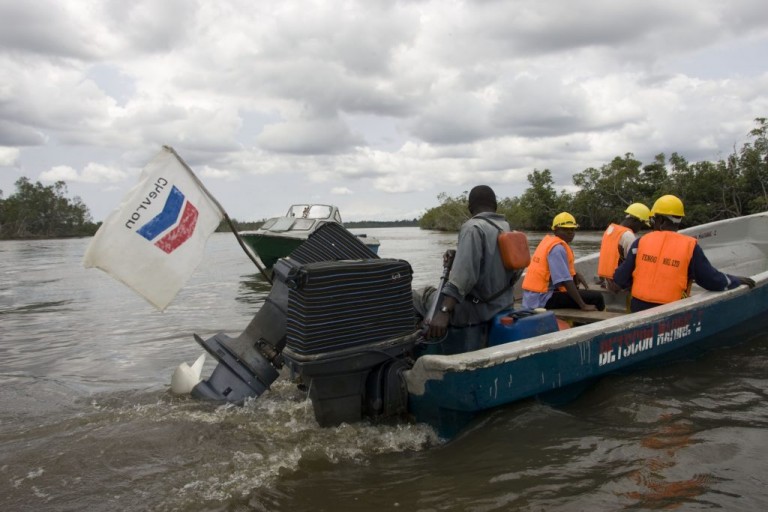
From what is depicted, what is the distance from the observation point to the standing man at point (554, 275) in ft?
17.6

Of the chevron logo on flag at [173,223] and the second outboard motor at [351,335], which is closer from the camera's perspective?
the second outboard motor at [351,335]

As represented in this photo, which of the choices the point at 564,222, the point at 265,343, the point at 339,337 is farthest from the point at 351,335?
the point at 564,222

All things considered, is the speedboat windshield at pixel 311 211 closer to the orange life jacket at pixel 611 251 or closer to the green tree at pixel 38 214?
the orange life jacket at pixel 611 251

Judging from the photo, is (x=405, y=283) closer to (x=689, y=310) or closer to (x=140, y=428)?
(x=140, y=428)

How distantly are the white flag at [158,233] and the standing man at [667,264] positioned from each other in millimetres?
3794

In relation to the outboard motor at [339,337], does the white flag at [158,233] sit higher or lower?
higher

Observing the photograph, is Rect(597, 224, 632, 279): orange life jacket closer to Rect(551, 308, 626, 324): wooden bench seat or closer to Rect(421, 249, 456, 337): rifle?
Rect(551, 308, 626, 324): wooden bench seat

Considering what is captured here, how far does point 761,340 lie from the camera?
630 centimetres

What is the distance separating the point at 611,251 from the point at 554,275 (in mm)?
1647

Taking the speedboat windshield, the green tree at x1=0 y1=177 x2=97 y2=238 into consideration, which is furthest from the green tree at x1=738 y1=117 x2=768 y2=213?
the green tree at x1=0 y1=177 x2=97 y2=238

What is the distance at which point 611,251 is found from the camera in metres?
6.64

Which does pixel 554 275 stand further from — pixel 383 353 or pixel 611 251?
pixel 383 353

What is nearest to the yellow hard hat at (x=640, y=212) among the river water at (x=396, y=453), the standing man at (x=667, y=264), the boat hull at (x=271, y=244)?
the standing man at (x=667, y=264)

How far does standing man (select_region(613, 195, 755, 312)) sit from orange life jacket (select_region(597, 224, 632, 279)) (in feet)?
3.87
